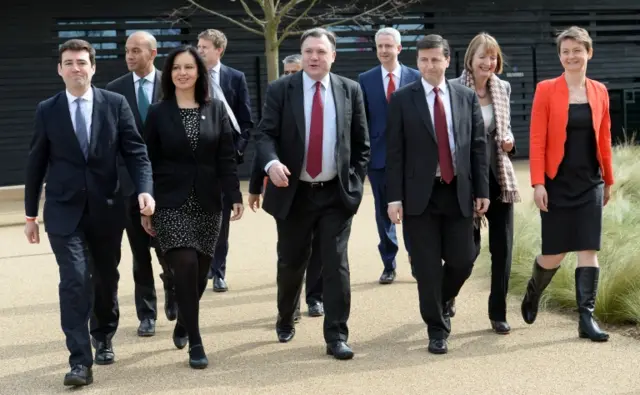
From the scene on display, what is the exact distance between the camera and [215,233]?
21.6ft

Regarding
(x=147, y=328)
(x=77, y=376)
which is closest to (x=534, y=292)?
(x=147, y=328)

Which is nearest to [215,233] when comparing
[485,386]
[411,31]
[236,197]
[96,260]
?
[236,197]

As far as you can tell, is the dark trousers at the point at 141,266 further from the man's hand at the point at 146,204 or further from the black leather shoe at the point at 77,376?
the black leather shoe at the point at 77,376

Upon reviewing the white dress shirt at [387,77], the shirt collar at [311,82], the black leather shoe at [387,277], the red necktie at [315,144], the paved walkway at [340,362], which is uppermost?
the white dress shirt at [387,77]

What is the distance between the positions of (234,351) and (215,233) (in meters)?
0.77

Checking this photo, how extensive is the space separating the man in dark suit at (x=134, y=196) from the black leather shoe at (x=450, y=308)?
1949mm

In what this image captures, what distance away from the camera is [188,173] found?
6.46 m

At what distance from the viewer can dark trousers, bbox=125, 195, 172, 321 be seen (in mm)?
7359

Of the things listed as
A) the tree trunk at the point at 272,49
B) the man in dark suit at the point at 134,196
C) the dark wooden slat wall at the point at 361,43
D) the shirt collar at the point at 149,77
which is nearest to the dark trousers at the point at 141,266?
the man in dark suit at the point at 134,196

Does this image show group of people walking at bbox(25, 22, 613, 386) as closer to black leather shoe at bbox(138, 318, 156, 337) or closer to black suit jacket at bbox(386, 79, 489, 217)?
black suit jacket at bbox(386, 79, 489, 217)

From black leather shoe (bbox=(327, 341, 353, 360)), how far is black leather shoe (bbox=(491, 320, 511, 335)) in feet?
3.70

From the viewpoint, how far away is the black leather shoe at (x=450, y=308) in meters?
6.93

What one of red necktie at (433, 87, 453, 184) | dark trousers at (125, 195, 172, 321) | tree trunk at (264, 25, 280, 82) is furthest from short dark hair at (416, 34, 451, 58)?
tree trunk at (264, 25, 280, 82)

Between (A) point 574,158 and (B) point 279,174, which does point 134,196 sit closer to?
(B) point 279,174
